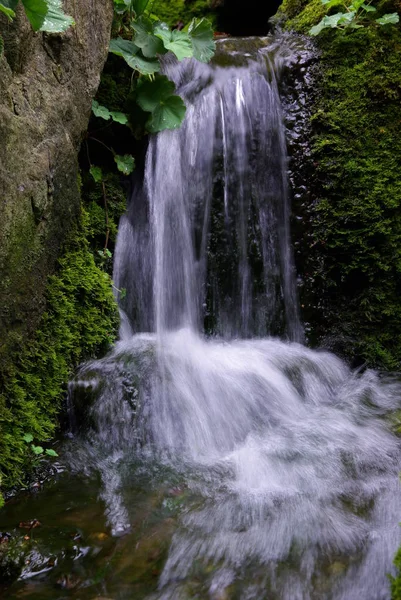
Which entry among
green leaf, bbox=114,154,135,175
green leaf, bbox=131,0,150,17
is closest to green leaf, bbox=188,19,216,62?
green leaf, bbox=131,0,150,17

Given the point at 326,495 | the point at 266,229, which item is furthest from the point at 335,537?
the point at 266,229

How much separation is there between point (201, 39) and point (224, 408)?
311cm

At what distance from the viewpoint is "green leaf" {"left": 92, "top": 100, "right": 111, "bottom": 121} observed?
396 centimetres

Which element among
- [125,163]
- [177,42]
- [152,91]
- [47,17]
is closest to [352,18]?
[177,42]

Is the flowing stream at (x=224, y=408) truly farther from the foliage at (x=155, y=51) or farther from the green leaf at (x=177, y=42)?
the green leaf at (x=177, y=42)

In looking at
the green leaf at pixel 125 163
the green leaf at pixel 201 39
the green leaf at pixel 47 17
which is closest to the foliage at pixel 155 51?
the green leaf at pixel 201 39

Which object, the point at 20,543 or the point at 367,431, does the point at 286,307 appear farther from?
the point at 20,543

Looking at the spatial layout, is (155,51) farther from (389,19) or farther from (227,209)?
(389,19)

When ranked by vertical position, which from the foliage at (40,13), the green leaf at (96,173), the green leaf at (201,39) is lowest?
the green leaf at (96,173)

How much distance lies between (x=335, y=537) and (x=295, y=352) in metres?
2.24

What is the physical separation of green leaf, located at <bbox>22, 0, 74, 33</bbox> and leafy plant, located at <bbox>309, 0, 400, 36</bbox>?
277 cm

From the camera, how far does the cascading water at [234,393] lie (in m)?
2.05

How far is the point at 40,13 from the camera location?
2.37 m

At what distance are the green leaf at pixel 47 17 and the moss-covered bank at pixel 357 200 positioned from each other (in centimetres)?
255
